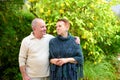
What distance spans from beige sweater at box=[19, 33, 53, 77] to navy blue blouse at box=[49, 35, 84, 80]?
84 millimetres

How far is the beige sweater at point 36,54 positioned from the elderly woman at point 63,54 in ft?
0.27

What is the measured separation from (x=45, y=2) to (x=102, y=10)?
1.15 meters

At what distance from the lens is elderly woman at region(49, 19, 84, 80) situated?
4.88 m

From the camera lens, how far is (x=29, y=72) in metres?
5.01

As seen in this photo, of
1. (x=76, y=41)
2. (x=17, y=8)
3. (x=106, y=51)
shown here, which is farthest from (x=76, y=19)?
(x=106, y=51)

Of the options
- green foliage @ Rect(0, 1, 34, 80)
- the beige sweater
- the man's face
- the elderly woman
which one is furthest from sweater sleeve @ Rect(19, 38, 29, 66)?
green foliage @ Rect(0, 1, 34, 80)

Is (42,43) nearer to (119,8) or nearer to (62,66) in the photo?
(62,66)

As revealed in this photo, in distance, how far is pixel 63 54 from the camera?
491 cm

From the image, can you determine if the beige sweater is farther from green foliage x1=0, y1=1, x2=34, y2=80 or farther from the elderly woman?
green foliage x1=0, y1=1, x2=34, y2=80

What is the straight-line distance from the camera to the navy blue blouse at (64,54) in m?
4.90

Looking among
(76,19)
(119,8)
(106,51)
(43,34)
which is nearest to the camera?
(43,34)

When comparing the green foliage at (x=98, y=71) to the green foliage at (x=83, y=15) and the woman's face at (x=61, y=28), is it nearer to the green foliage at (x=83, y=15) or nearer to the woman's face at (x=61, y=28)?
the green foliage at (x=83, y=15)

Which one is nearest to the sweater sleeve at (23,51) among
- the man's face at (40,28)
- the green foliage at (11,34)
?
the man's face at (40,28)

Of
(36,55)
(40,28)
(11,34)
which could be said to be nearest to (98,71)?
(11,34)
